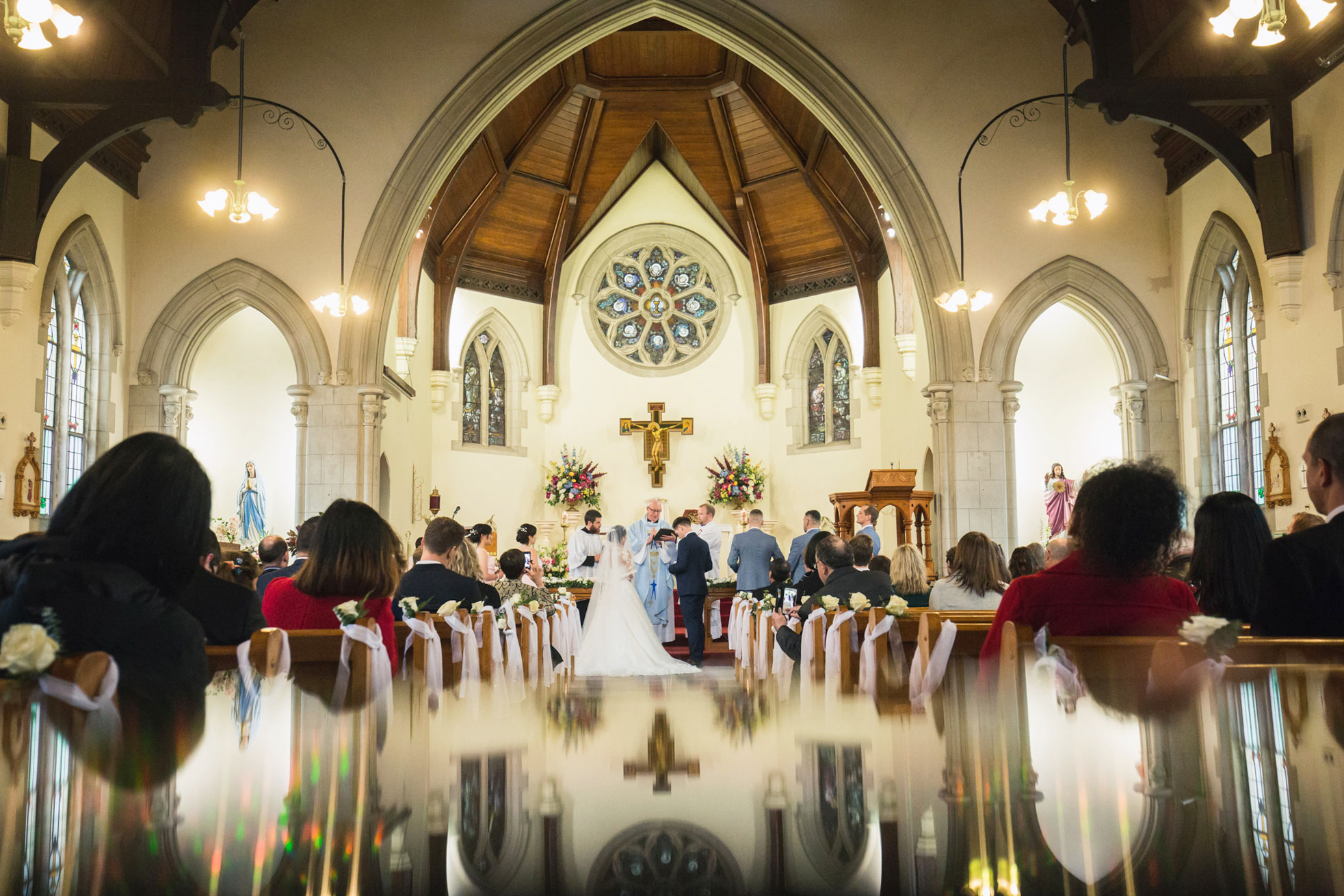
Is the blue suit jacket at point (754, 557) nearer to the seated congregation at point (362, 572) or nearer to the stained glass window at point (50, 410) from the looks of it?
the seated congregation at point (362, 572)

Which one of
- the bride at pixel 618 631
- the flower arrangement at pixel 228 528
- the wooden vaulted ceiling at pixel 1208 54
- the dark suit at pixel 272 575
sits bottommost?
the bride at pixel 618 631

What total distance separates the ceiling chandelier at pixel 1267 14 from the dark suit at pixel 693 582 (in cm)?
519

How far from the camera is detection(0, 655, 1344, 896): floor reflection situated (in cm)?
118

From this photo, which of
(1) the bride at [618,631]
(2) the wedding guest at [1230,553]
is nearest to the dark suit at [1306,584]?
(2) the wedding guest at [1230,553]

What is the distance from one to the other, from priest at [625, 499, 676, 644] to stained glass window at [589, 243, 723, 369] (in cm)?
625

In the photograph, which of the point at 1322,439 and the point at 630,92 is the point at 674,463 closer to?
the point at 630,92

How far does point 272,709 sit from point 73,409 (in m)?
8.41

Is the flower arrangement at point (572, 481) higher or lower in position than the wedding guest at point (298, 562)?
higher

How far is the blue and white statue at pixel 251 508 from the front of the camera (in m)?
11.4

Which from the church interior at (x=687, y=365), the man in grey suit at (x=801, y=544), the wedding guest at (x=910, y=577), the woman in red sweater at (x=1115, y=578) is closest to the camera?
the church interior at (x=687, y=365)

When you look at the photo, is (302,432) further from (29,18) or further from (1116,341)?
(1116,341)

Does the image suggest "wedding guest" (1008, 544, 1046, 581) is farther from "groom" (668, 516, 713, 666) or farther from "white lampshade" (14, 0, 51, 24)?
"white lampshade" (14, 0, 51, 24)

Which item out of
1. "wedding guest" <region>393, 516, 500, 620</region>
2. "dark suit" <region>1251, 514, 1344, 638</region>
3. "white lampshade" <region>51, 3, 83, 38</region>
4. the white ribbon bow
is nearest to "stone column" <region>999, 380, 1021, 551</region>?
"wedding guest" <region>393, 516, 500, 620</region>

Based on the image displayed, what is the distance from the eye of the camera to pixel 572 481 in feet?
50.4
